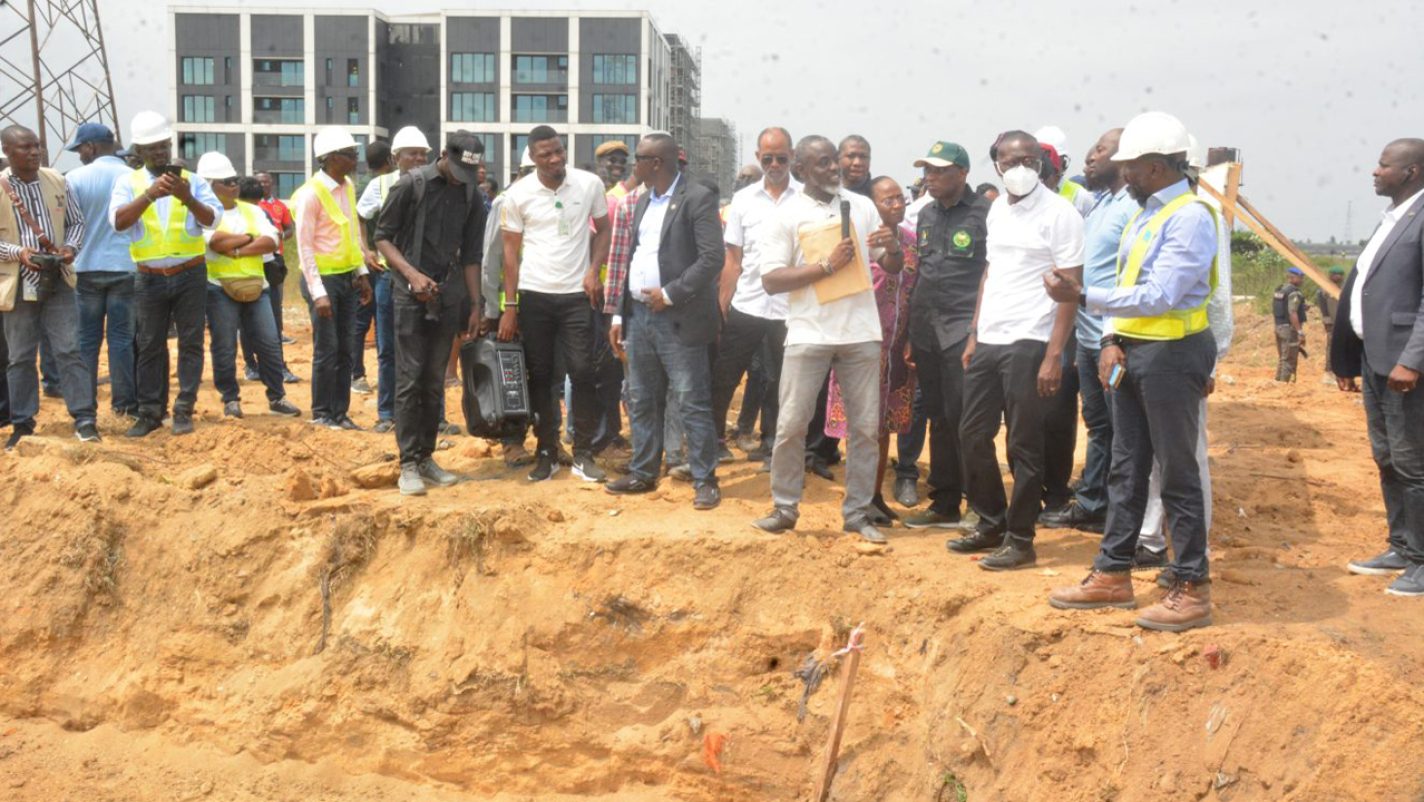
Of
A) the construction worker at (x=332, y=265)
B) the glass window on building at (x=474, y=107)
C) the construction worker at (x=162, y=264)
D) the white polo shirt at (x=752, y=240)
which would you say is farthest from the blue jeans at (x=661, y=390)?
the glass window on building at (x=474, y=107)

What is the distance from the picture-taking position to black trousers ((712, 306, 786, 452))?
716 cm

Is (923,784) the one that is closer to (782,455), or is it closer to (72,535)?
(782,455)

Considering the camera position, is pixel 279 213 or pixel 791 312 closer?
pixel 791 312

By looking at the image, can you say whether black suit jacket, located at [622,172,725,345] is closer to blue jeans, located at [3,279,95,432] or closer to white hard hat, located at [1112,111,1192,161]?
white hard hat, located at [1112,111,1192,161]

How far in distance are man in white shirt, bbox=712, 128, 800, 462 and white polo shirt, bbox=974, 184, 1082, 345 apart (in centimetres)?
154

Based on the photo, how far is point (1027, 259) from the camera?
5.59 meters

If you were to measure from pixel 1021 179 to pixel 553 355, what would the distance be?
3113 millimetres

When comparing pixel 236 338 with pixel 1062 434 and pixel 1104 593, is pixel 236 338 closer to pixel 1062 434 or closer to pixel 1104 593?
pixel 1062 434

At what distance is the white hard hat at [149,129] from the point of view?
24.5ft

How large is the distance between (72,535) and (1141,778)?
19.5ft

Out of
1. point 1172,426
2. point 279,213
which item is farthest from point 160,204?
point 1172,426

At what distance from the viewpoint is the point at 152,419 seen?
26.2 ft

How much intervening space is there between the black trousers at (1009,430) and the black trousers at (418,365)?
3.25 meters

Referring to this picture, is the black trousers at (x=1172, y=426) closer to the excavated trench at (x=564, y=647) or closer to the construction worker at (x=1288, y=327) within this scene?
the excavated trench at (x=564, y=647)
